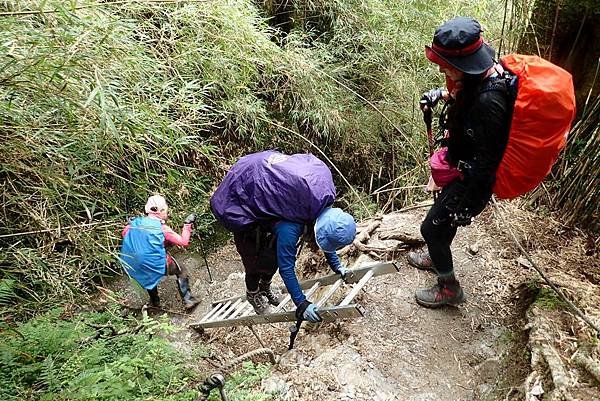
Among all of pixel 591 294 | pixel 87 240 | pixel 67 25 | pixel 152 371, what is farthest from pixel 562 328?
pixel 67 25

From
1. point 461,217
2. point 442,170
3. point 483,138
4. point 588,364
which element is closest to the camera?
point 588,364

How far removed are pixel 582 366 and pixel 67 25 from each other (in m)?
3.08

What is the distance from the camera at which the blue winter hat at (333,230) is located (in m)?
2.90

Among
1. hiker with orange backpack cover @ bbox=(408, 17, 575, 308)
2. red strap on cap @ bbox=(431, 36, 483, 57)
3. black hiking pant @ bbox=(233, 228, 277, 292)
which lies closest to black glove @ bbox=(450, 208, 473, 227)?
hiker with orange backpack cover @ bbox=(408, 17, 575, 308)

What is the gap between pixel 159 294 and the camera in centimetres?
534

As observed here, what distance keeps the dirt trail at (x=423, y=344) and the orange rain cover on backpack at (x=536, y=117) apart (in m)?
1.20

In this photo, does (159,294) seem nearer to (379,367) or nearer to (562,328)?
(379,367)

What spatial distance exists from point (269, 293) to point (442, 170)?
77.7 inches

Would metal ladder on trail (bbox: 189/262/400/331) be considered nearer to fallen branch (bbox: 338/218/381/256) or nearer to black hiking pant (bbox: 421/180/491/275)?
black hiking pant (bbox: 421/180/491/275)

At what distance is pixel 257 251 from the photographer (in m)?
3.57

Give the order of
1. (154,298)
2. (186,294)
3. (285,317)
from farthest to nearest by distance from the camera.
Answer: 1. (186,294)
2. (154,298)
3. (285,317)

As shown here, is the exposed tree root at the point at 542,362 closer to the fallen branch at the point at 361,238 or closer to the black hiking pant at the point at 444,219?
the black hiking pant at the point at 444,219

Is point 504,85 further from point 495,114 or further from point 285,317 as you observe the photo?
point 285,317

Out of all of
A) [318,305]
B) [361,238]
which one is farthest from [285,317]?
[361,238]
